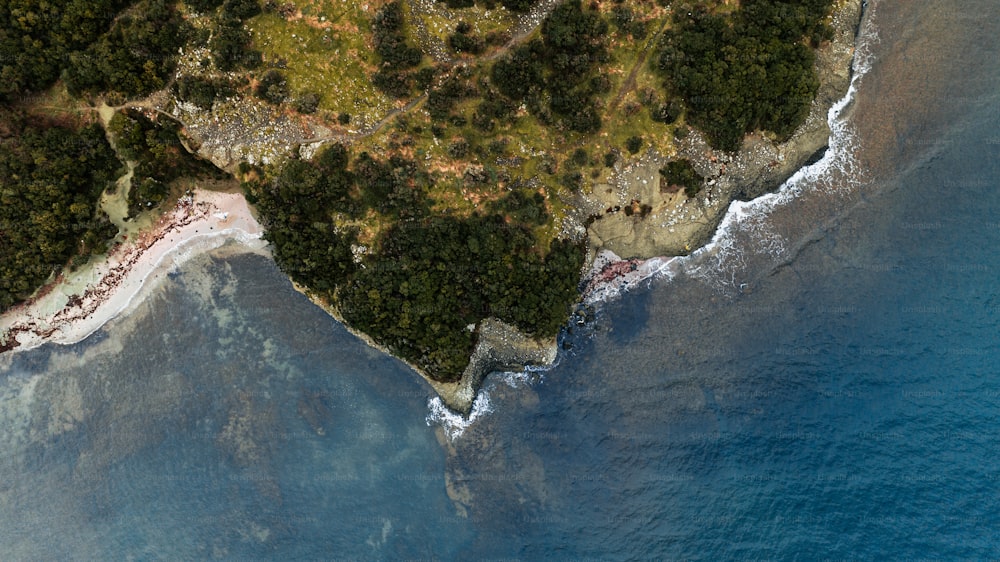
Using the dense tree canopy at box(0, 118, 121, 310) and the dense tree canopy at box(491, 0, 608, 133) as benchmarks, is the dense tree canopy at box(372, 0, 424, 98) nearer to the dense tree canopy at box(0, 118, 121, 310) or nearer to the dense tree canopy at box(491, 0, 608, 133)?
the dense tree canopy at box(491, 0, 608, 133)

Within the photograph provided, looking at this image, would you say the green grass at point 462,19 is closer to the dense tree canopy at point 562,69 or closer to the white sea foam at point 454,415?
the dense tree canopy at point 562,69

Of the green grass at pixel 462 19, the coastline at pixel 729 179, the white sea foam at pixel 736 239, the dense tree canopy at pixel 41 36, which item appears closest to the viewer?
the dense tree canopy at pixel 41 36

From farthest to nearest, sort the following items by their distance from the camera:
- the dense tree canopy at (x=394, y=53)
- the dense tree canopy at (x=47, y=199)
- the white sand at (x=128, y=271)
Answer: the white sand at (x=128, y=271)
the dense tree canopy at (x=47, y=199)
the dense tree canopy at (x=394, y=53)

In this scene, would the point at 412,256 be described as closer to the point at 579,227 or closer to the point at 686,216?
the point at 579,227

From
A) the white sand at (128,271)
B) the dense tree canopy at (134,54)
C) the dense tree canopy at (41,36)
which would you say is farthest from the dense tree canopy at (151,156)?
the dense tree canopy at (41,36)

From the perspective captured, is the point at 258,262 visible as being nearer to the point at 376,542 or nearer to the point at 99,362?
the point at 99,362

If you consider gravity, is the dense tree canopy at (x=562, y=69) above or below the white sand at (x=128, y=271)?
above

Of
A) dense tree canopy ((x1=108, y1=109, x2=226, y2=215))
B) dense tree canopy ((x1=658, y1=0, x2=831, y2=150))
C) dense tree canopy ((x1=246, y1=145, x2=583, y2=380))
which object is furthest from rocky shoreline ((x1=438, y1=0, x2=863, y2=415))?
dense tree canopy ((x1=108, y1=109, x2=226, y2=215))

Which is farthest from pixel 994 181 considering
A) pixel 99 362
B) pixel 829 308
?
pixel 99 362
